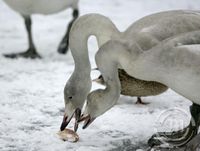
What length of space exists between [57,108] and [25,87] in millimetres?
639

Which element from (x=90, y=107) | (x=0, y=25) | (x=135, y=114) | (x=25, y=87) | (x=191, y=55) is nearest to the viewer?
(x=191, y=55)

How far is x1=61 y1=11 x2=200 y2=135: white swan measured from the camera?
3779 mm

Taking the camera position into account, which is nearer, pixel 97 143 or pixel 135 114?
pixel 97 143

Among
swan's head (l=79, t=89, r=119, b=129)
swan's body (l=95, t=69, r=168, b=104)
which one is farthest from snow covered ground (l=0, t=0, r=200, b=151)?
swan's head (l=79, t=89, r=119, b=129)

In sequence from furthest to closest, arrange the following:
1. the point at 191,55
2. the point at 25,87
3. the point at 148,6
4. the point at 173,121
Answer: the point at 148,6, the point at 25,87, the point at 173,121, the point at 191,55

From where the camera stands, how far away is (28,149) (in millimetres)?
3920

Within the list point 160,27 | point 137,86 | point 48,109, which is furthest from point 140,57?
point 48,109

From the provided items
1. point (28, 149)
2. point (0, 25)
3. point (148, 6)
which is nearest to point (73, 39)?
point (28, 149)

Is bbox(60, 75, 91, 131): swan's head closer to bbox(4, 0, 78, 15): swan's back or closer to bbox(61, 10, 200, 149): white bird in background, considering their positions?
bbox(61, 10, 200, 149): white bird in background

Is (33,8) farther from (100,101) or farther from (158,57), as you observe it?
(158,57)

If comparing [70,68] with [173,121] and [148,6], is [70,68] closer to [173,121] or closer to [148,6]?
[173,121]

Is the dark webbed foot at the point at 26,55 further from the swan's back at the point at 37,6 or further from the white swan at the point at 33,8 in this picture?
the swan's back at the point at 37,6

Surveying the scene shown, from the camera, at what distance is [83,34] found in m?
4.06

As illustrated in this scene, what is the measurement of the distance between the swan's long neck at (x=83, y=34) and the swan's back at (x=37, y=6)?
2194mm
